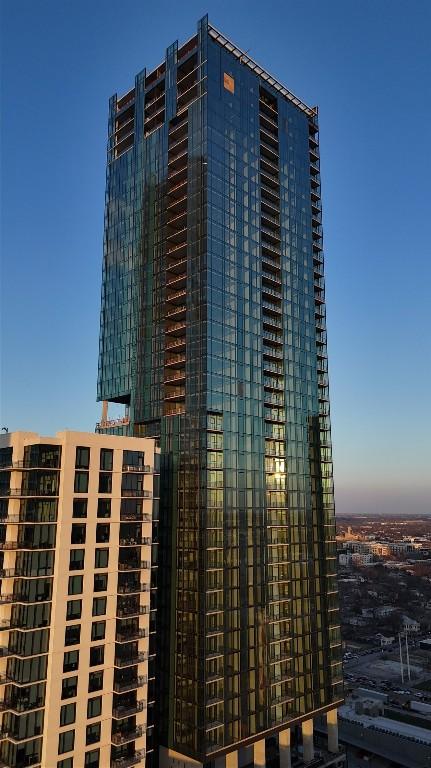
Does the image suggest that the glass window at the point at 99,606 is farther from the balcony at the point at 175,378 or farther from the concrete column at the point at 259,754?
the balcony at the point at 175,378

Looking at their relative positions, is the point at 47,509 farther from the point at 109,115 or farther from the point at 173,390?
the point at 109,115

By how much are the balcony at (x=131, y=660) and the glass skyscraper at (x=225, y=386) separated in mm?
6899

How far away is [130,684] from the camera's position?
209 feet

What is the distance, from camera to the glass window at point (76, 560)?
61.3 m

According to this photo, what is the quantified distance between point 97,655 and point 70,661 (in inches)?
131

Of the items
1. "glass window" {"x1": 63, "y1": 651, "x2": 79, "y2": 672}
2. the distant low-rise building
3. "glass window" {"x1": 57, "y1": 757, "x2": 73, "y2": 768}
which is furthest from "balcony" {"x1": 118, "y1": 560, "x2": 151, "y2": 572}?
the distant low-rise building

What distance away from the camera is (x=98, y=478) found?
6500 centimetres

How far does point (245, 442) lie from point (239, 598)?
825 inches

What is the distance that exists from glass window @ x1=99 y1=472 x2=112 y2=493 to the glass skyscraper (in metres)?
9.28

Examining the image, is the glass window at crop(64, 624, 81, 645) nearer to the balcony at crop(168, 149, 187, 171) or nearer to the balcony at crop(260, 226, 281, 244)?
the balcony at crop(260, 226, 281, 244)

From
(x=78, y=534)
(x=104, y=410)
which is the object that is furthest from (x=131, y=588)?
(x=104, y=410)

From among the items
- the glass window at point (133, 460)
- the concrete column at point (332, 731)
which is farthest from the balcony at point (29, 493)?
the concrete column at point (332, 731)

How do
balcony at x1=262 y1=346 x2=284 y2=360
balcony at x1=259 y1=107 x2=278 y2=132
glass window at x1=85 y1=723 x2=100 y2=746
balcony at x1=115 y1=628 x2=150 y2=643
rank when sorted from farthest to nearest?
1. balcony at x1=259 y1=107 x2=278 y2=132
2. balcony at x1=262 y1=346 x2=284 y2=360
3. balcony at x1=115 y1=628 x2=150 y2=643
4. glass window at x1=85 y1=723 x2=100 y2=746

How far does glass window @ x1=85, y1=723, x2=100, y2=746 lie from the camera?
59753mm
